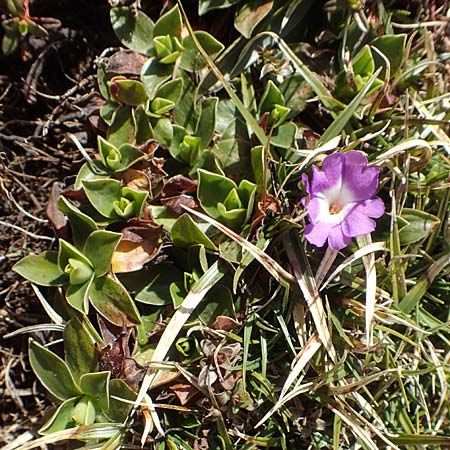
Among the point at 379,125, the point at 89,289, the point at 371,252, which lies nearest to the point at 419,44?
the point at 379,125

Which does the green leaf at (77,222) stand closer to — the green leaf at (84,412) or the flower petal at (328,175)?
the green leaf at (84,412)

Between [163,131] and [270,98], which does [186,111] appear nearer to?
[163,131]

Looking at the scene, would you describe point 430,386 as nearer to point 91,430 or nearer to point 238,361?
point 238,361

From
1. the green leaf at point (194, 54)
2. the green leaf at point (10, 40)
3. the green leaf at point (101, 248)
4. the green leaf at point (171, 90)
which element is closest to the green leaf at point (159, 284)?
the green leaf at point (101, 248)

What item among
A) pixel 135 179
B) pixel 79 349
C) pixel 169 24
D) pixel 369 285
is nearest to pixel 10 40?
pixel 169 24

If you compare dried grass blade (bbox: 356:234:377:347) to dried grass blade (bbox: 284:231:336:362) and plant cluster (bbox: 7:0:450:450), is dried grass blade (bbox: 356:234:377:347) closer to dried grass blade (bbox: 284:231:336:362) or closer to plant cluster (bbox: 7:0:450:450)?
plant cluster (bbox: 7:0:450:450)

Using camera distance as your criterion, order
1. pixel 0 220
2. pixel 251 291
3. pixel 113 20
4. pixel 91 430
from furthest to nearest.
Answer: pixel 0 220
pixel 113 20
pixel 251 291
pixel 91 430
